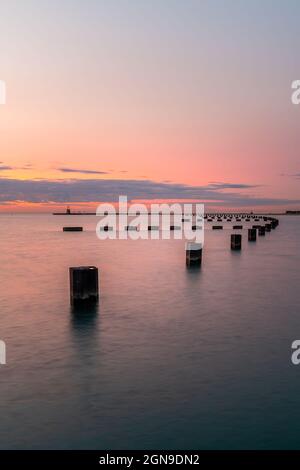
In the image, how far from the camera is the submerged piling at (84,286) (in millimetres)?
13648

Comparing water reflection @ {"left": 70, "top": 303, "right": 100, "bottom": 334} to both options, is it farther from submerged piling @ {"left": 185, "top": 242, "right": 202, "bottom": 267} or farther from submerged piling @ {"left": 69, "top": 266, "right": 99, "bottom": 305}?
submerged piling @ {"left": 185, "top": 242, "right": 202, "bottom": 267}

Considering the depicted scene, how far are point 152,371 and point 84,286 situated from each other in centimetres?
619

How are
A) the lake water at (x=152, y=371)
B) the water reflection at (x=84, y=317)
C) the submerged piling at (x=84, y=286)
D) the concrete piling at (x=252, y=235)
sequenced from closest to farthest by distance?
the lake water at (x=152, y=371)
the water reflection at (x=84, y=317)
the submerged piling at (x=84, y=286)
the concrete piling at (x=252, y=235)

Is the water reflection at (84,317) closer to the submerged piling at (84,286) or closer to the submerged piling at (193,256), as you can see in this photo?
the submerged piling at (84,286)

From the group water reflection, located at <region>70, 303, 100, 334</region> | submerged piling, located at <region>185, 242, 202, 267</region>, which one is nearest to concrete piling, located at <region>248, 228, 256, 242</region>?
submerged piling, located at <region>185, 242, 202, 267</region>

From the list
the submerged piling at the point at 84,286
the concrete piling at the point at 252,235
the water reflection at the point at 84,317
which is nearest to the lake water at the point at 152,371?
the water reflection at the point at 84,317

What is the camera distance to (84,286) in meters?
14.0

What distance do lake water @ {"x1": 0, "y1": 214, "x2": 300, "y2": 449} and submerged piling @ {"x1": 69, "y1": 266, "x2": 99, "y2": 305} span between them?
577 mm

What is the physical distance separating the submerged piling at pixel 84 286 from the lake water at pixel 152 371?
0.58m

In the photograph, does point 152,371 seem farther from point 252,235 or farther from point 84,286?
point 252,235

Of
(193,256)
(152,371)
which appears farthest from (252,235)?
(152,371)

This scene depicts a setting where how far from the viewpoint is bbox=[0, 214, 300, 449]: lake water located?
5898 mm

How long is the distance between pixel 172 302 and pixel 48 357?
695cm
